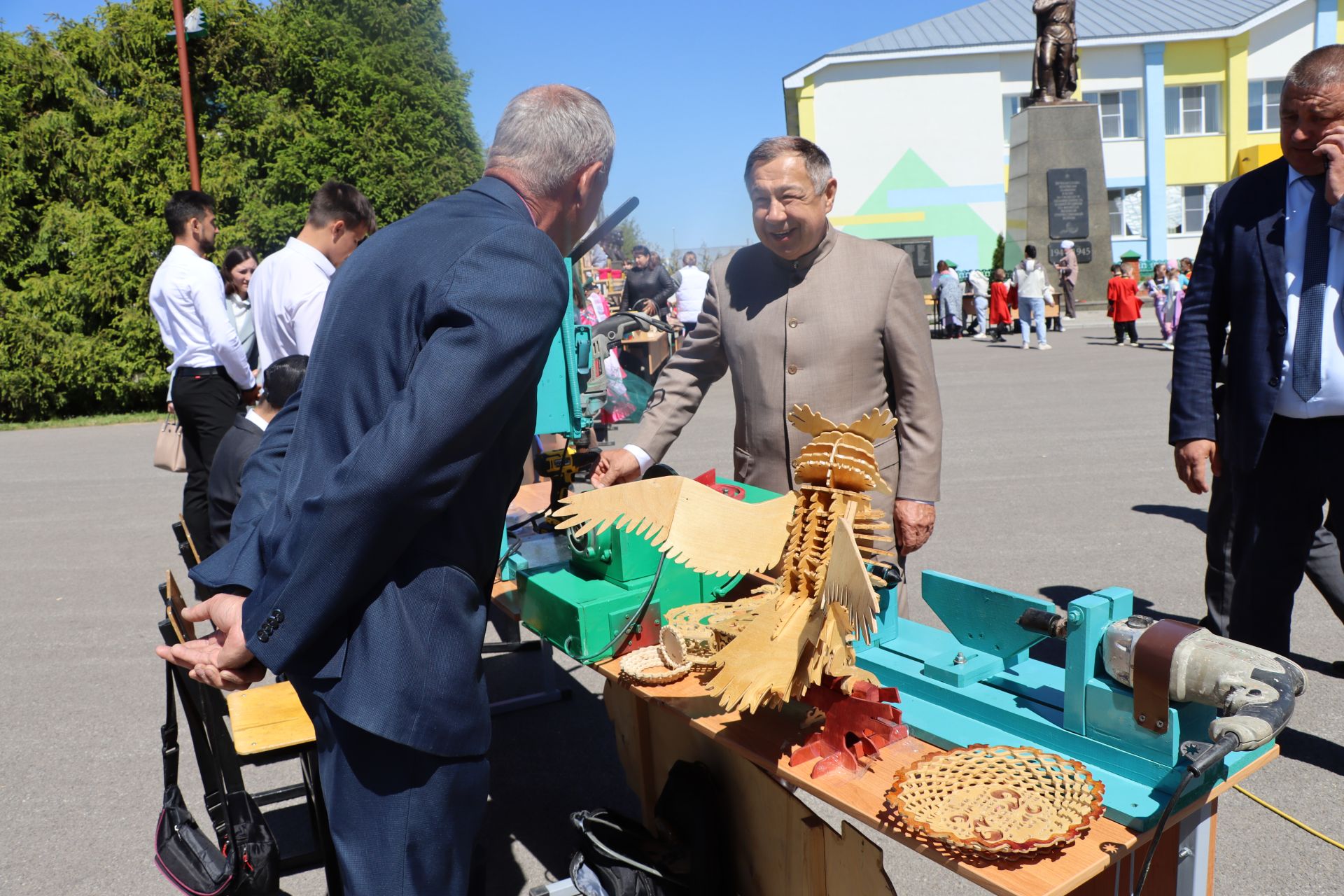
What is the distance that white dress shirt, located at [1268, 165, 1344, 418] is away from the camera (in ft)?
9.01

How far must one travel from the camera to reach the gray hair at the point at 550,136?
1675 millimetres

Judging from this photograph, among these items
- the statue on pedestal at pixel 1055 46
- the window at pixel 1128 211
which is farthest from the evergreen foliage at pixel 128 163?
the window at pixel 1128 211

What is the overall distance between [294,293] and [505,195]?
10.7ft

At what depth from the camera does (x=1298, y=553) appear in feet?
9.48

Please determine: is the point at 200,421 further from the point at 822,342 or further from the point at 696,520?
the point at 696,520

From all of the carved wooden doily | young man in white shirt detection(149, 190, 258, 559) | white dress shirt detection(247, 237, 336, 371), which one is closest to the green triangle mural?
young man in white shirt detection(149, 190, 258, 559)

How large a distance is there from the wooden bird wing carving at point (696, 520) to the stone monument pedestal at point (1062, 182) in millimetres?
20762

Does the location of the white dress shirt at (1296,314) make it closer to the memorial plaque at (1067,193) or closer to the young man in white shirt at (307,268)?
the young man in white shirt at (307,268)

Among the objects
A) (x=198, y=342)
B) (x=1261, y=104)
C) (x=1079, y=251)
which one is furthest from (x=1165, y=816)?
(x=1261, y=104)

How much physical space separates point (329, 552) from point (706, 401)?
1217 centimetres

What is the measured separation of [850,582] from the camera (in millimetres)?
1616

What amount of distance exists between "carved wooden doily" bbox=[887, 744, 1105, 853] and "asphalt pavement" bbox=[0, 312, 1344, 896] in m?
1.27

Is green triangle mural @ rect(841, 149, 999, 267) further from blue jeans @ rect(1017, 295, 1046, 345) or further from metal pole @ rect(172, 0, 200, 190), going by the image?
metal pole @ rect(172, 0, 200, 190)

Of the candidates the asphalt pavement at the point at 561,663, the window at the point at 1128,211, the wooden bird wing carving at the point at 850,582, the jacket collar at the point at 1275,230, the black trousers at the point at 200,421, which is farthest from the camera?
the window at the point at 1128,211
